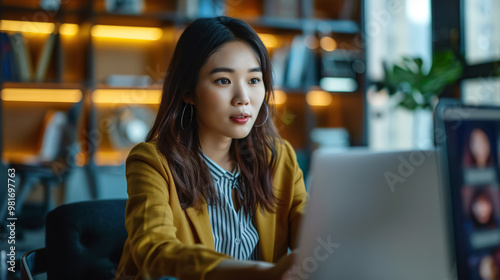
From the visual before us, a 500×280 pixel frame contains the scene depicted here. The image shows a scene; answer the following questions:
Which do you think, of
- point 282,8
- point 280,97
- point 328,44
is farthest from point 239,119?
point 328,44

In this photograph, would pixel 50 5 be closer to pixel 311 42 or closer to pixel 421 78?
pixel 311 42

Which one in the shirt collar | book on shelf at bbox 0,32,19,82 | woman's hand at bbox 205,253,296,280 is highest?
book on shelf at bbox 0,32,19,82

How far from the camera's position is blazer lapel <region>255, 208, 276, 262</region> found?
112 cm

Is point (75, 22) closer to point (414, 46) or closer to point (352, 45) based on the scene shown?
point (352, 45)

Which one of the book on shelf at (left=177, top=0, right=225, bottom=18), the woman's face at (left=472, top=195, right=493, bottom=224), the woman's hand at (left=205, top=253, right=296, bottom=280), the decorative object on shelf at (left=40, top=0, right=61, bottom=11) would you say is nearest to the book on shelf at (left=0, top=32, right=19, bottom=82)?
the decorative object on shelf at (left=40, top=0, right=61, bottom=11)

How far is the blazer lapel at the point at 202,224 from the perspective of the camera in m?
1.05

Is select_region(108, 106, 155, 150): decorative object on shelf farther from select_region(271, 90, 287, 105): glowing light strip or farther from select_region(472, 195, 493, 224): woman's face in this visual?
select_region(472, 195, 493, 224): woman's face

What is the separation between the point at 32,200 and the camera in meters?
3.32

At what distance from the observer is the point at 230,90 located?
3.43 feet

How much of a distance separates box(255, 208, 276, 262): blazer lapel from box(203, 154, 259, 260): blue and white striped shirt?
0.8 inches

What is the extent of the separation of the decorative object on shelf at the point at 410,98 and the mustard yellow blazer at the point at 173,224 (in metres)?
1.84

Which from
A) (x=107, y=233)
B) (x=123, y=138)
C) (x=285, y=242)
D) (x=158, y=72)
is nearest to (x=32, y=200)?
(x=123, y=138)

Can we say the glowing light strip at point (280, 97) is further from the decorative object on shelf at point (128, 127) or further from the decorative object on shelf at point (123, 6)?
the decorative object on shelf at point (123, 6)

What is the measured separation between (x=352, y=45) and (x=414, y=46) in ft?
1.74
